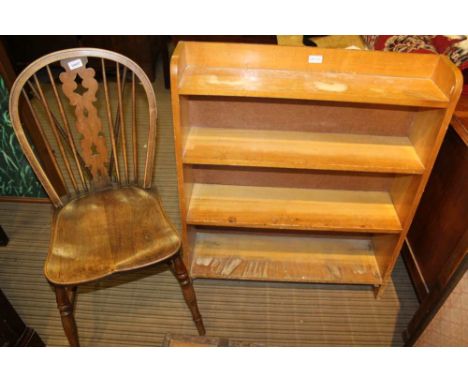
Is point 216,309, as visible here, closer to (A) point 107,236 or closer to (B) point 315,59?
(A) point 107,236

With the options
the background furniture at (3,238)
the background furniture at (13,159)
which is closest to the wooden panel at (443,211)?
the background furniture at (13,159)

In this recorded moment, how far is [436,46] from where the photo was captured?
5.35 ft

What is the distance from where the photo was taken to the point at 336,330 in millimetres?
1611

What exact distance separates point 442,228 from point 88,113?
145 centimetres

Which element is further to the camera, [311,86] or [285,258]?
[285,258]

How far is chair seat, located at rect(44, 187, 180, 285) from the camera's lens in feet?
3.98


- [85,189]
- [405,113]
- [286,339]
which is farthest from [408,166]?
[85,189]

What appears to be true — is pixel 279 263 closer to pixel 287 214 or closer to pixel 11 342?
pixel 287 214

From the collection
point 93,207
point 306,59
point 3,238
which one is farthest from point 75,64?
point 3,238

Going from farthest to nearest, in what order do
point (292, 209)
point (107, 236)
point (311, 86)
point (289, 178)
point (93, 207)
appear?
point (289, 178) → point (292, 209) → point (93, 207) → point (107, 236) → point (311, 86)

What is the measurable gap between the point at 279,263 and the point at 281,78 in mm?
880

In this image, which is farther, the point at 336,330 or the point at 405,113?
the point at 336,330

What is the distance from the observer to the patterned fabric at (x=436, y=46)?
152 cm

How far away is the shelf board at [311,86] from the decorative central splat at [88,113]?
37cm
